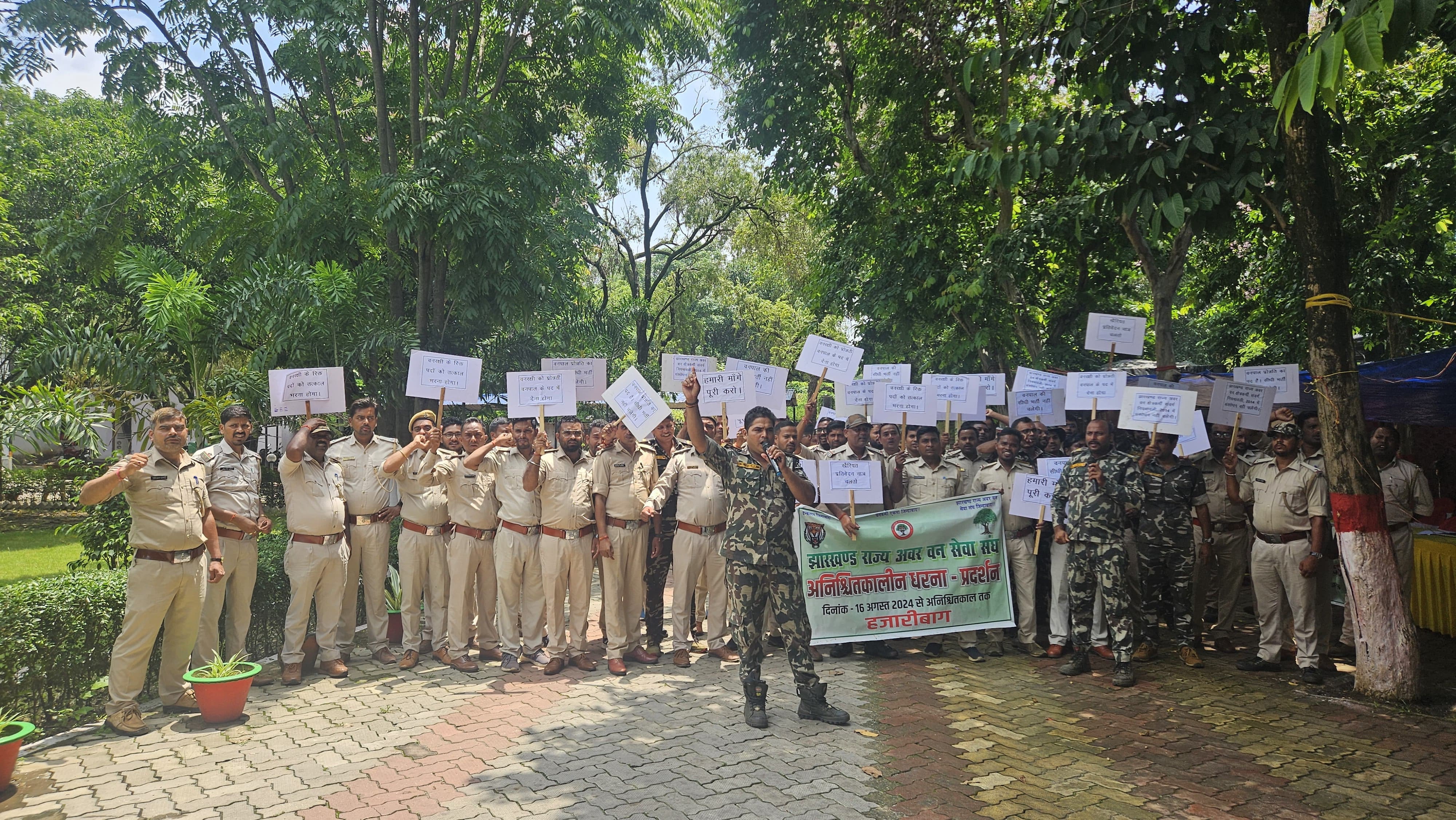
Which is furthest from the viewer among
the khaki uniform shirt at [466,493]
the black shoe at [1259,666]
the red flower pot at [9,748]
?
the khaki uniform shirt at [466,493]

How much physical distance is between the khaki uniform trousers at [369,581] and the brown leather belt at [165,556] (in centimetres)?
143

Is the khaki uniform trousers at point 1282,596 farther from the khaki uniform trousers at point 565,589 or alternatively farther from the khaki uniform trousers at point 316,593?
the khaki uniform trousers at point 316,593

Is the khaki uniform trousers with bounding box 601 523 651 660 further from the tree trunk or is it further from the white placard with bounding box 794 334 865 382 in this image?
the tree trunk

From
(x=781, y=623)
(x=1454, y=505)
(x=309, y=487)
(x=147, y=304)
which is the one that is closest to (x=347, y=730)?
(x=309, y=487)

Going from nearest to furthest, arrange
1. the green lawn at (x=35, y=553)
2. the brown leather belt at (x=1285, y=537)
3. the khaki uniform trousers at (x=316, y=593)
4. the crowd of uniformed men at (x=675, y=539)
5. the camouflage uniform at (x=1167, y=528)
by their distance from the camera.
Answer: the crowd of uniformed men at (x=675, y=539) < the khaki uniform trousers at (x=316, y=593) < the brown leather belt at (x=1285, y=537) < the camouflage uniform at (x=1167, y=528) < the green lawn at (x=35, y=553)

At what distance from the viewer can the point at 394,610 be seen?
324 inches

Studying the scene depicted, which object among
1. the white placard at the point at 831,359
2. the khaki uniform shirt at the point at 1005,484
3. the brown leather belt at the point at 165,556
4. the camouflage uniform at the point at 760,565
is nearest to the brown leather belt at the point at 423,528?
the brown leather belt at the point at 165,556

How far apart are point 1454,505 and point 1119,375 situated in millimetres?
6010

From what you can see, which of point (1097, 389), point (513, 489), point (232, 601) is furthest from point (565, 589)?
point (1097, 389)

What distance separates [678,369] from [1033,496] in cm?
333

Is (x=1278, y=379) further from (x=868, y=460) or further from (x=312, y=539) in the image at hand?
(x=312, y=539)

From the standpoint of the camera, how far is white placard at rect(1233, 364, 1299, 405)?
805 centimetres

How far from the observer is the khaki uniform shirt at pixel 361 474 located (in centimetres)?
740

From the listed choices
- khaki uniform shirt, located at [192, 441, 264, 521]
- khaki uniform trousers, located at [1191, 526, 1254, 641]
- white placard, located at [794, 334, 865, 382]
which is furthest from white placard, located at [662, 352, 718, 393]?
khaki uniform trousers, located at [1191, 526, 1254, 641]
